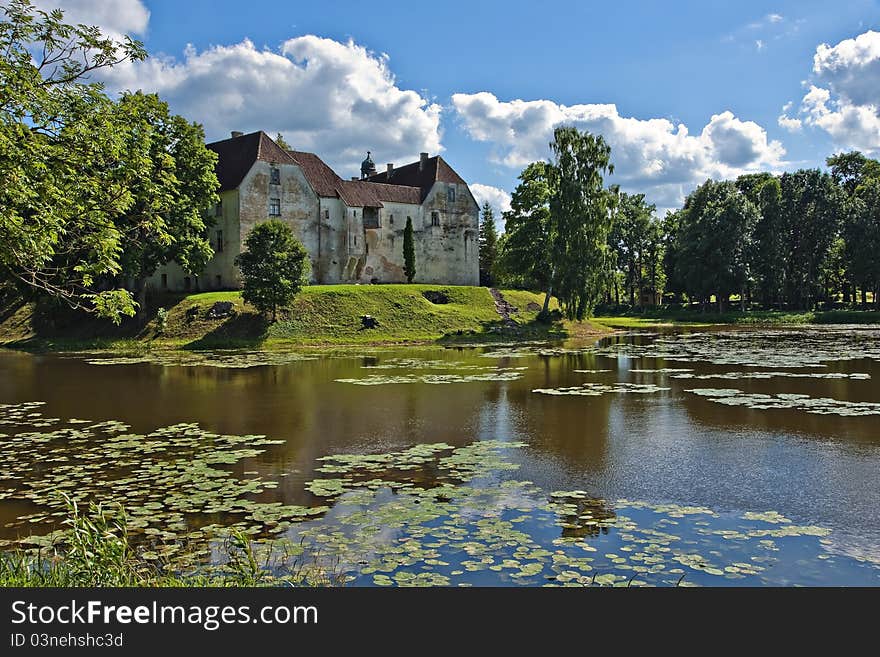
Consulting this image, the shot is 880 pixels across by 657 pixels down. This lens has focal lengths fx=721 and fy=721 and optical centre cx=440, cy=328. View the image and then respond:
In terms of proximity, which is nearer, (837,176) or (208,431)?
(208,431)

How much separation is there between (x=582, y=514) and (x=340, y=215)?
55.9m

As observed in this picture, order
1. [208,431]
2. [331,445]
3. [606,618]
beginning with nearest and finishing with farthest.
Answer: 1. [606,618]
2. [331,445]
3. [208,431]

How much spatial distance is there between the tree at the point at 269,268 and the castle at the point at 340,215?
10.6 meters

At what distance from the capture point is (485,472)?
12.0 meters

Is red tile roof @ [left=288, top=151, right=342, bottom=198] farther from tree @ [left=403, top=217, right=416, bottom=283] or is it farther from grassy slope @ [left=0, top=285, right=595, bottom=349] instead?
grassy slope @ [left=0, top=285, right=595, bottom=349]

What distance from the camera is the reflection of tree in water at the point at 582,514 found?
28.9 ft

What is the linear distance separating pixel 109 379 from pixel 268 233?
807 inches

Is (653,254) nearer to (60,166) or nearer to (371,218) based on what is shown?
(371,218)

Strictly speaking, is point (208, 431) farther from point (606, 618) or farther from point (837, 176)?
point (837, 176)

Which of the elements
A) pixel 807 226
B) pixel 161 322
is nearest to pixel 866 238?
pixel 807 226

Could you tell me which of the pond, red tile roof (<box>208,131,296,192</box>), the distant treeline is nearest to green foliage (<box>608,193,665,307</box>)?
the distant treeline

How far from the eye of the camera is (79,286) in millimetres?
10367

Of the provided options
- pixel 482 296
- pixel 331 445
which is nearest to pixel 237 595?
pixel 331 445

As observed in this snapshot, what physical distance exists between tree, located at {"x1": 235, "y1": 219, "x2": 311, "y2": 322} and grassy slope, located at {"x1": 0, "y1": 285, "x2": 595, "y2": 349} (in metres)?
1.71
